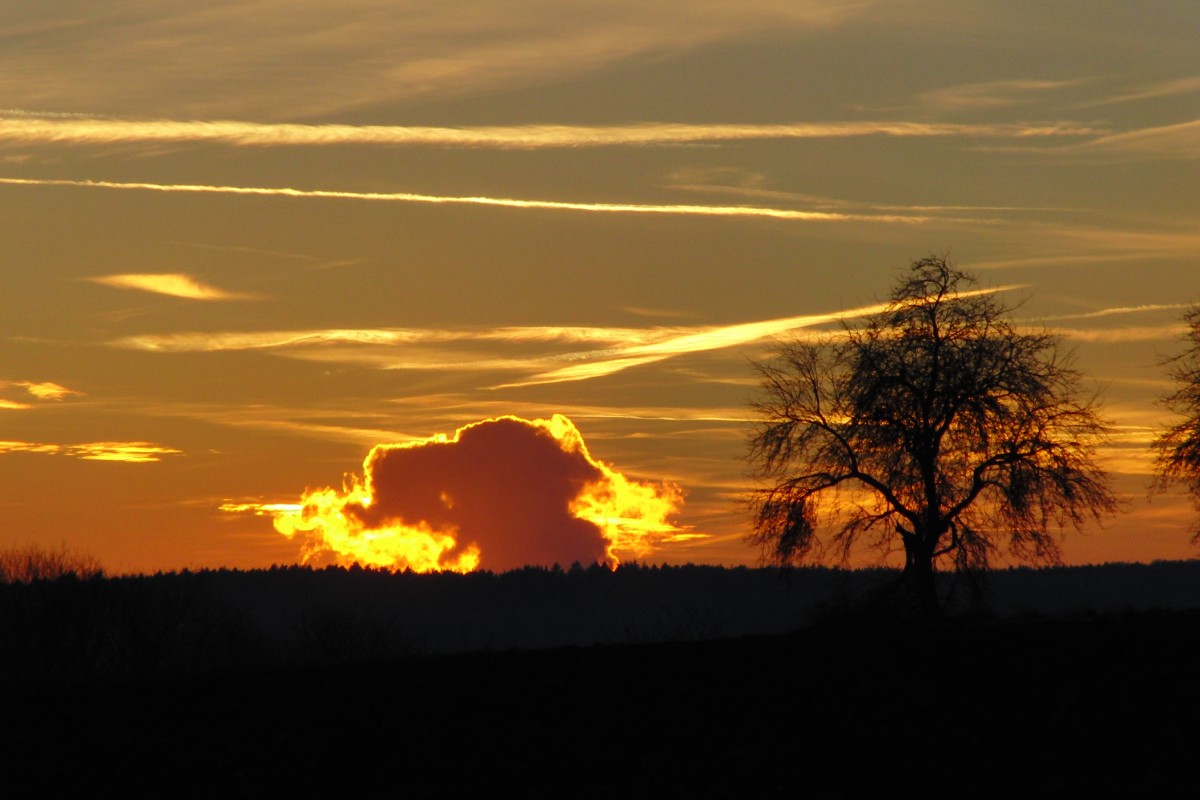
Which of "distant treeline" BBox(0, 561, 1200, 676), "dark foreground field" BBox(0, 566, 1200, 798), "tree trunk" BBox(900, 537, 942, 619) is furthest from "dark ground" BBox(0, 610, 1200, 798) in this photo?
"tree trunk" BBox(900, 537, 942, 619)

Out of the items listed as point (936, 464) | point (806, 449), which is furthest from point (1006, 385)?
point (806, 449)

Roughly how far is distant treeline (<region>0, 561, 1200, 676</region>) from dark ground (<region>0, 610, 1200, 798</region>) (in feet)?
10.6

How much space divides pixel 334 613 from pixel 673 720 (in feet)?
258

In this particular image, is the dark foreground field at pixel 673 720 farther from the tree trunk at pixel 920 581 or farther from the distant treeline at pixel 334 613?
the tree trunk at pixel 920 581

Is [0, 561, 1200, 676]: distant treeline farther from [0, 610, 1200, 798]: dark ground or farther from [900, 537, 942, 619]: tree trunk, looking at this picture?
[0, 610, 1200, 798]: dark ground

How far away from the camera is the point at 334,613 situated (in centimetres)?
10294

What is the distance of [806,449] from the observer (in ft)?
158

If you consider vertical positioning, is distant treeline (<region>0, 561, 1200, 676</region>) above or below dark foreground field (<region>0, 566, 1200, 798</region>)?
→ above

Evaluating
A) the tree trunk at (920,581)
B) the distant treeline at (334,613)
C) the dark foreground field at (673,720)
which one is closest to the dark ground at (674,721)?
the dark foreground field at (673,720)

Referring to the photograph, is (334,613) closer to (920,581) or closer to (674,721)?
(920,581)

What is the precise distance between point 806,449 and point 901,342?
440 centimetres

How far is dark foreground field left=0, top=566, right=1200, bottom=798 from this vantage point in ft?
79.1

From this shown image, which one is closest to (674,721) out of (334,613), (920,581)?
(920,581)

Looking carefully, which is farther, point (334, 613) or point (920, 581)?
point (334, 613)
